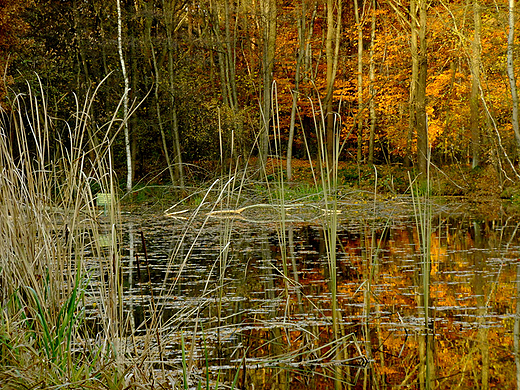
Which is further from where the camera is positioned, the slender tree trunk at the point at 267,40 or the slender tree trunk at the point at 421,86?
the slender tree trunk at the point at 267,40

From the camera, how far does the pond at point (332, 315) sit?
9.78 feet

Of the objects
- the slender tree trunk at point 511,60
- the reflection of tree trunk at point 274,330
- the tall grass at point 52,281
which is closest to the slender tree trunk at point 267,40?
the slender tree trunk at point 511,60

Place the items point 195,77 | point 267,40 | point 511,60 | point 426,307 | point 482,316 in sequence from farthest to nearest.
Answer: point 195,77 < point 267,40 < point 511,60 < point 482,316 < point 426,307

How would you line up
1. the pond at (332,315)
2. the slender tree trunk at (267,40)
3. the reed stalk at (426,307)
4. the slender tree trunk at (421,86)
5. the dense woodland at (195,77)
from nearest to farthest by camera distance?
1. the reed stalk at (426,307)
2. the pond at (332,315)
3. the slender tree trunk at (421,86)
4. the dense woodland at (195,77)
5. the slender tree trunk at (267,40)

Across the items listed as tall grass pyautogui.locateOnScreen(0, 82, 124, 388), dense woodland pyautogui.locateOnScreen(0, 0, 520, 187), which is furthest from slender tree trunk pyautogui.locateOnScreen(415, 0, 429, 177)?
tall grass pyautogui.locateOnScreen(0, 82, 124, 388)

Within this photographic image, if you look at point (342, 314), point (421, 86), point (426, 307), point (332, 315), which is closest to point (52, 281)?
point (332, 315)

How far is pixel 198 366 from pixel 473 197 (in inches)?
525

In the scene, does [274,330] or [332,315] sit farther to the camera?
[274,330]

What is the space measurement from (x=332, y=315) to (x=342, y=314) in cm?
93

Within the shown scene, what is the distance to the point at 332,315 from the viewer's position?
3.29m

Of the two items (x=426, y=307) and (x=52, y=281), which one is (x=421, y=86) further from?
(x=52, y=281)

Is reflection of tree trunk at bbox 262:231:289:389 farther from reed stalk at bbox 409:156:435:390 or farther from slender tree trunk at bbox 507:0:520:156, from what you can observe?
slender tree trunk at bbox 507:0:520:156

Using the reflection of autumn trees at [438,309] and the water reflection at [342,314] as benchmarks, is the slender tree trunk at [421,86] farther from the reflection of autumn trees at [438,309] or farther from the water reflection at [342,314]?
the reflection of autumn trees at [438,309]

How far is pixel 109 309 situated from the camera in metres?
2.67
